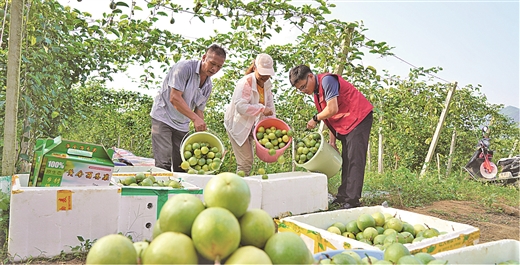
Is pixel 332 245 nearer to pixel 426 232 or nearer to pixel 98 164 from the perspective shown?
pixel 426 232

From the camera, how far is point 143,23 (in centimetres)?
493

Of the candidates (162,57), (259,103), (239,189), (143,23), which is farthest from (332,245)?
(162,57)

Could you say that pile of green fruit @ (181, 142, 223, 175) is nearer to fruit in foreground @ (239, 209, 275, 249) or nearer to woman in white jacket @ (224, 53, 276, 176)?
woman in white jacket @ (224, 53, 276, 176)

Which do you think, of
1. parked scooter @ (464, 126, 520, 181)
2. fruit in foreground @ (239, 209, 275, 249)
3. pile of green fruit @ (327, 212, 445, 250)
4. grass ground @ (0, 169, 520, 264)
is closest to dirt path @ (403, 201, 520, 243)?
grass ground @ (0, 169, 520, 264)

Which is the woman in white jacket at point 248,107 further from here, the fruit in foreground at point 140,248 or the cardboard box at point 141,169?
the fruit in foreground at point 140,248

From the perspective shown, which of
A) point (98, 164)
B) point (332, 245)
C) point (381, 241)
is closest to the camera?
point (332, 245)

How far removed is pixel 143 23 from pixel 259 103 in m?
2.02

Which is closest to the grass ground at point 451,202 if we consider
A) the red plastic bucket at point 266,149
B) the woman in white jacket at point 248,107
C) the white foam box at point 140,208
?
the red plastic bucket at point 266,149

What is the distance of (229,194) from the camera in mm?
1230

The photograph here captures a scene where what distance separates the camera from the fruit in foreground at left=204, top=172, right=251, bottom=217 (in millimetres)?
1228

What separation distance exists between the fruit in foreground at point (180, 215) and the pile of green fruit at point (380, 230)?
1.29 meters

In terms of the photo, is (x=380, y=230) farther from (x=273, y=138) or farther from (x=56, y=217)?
(x=56, y=217)

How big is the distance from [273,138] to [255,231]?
Result: 2706 mm

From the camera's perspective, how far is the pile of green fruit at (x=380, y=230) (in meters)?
2.14
